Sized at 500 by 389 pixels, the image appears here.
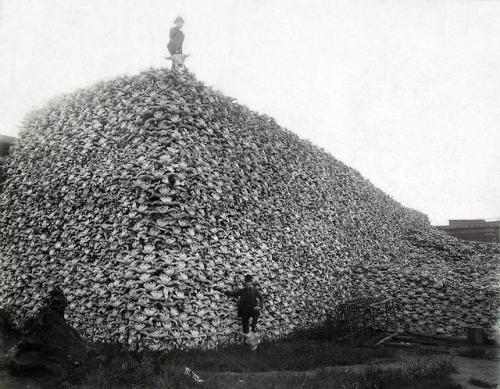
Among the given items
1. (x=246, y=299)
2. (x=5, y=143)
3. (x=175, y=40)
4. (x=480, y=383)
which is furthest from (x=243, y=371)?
(x=5, y=143)

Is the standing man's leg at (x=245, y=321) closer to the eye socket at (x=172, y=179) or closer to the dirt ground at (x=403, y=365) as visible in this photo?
the dirt ground at (x=403, y=365)

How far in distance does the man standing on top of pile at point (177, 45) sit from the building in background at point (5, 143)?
7.02m

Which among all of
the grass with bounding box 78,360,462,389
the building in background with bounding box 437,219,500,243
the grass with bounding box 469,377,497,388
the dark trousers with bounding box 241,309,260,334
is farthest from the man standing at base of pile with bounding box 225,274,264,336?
the building in background with bounding box 437,219,500,243

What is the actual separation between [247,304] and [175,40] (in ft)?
25.5

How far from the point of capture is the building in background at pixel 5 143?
15203 millimetres

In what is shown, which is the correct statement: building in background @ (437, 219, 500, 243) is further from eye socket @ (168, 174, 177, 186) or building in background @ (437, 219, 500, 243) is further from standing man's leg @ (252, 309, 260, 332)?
eye socket @ (168, 174, 177, 186)

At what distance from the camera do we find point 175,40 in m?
12.5

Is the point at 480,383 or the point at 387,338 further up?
the point at 387,338

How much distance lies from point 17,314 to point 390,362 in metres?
8.87

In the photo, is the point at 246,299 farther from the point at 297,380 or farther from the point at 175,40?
the point at 175,40

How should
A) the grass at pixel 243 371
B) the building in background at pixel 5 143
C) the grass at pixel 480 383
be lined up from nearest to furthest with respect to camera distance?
the grass at pixel 243 371
the grass at pixel 480 383
the building in background at pixel 5 143

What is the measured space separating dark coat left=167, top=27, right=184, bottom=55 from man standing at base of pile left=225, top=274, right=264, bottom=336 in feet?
22.7

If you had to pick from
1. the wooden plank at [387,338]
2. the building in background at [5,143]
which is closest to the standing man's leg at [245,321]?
the wooden plank at [387,338]

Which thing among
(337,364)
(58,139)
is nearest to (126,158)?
(58,139)
